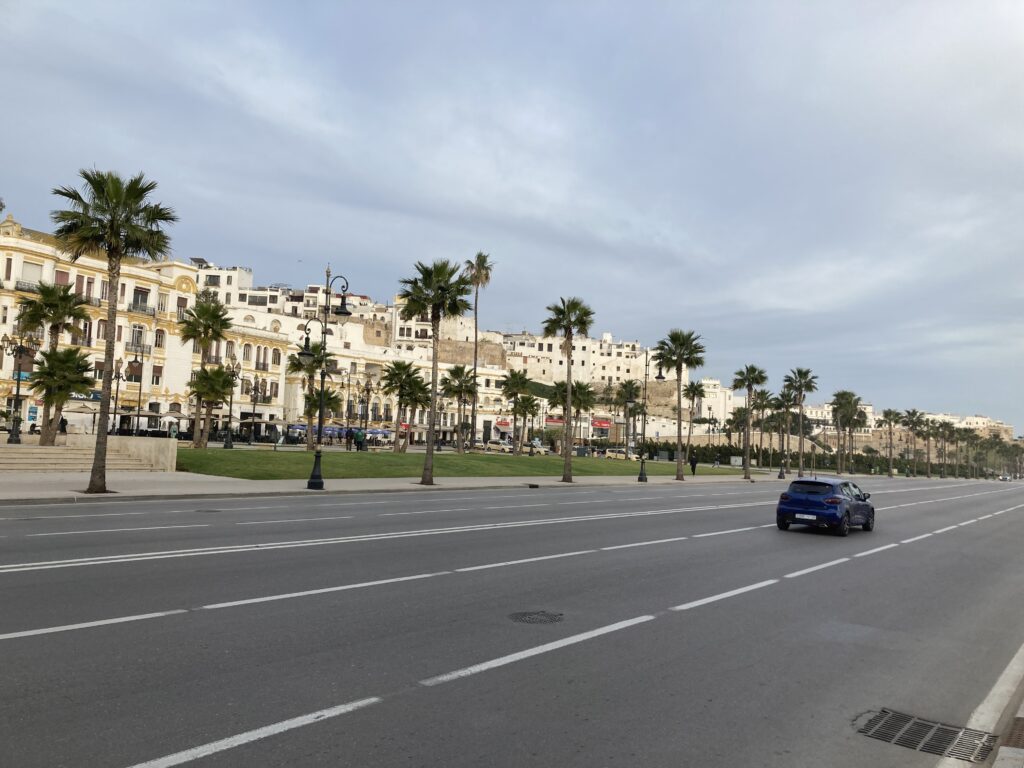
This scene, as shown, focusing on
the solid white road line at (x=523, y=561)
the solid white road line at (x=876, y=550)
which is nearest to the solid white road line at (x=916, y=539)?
the solid white road line at (x=876, y=550)

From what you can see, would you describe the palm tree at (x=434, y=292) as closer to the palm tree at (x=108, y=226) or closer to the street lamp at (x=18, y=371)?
the palm tree at (x=108, y=226)

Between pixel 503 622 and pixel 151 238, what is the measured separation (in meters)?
20.9

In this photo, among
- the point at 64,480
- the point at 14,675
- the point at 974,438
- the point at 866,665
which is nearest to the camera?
the point at 14,675

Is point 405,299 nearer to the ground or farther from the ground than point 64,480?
farther from the ground

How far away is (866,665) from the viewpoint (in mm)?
7488

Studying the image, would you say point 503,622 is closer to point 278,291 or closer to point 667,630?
point 667,630

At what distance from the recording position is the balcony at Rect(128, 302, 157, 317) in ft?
237

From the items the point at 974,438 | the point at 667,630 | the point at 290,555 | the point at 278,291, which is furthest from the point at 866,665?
the point at 974,438

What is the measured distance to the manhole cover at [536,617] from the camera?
332 inches

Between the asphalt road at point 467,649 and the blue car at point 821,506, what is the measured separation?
4136mm

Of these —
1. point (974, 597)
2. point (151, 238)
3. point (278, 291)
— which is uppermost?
point (278, 291)

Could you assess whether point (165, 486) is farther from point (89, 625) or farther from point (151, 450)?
point (89, 625)

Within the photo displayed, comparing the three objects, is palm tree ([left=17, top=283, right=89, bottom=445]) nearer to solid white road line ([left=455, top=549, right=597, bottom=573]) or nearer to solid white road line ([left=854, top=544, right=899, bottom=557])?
solid white road line ([left=455, top=549, right=597, bottom=573])

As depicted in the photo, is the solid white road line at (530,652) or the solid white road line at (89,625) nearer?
the solid white road line at (530,652)
